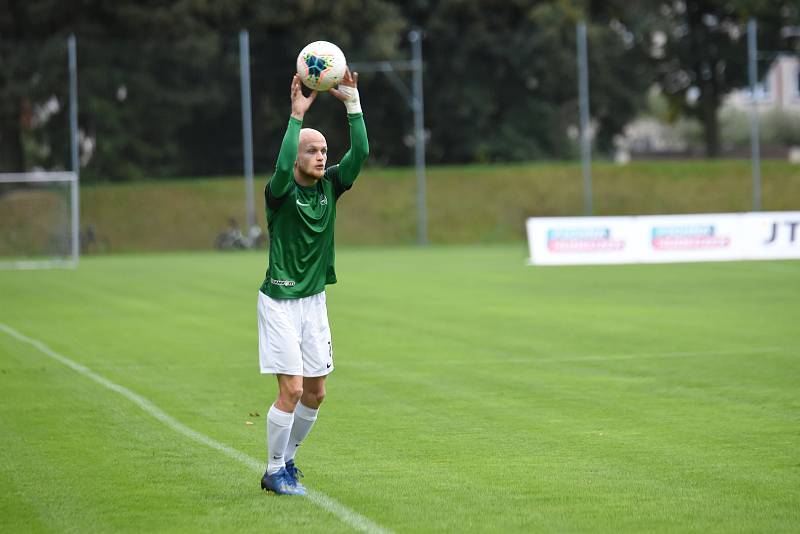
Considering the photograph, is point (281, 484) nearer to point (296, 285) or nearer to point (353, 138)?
point (296, 285)

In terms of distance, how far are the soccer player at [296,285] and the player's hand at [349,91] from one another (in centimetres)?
12

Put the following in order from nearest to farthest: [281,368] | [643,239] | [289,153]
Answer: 1. [289,153]
2. [281,368]
3. [643,239]

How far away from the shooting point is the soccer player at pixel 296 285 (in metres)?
7.95

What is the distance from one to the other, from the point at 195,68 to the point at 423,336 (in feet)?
124

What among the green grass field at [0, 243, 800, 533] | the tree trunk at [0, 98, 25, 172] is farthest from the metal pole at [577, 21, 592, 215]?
the green grass field at [0, 243, 800, 533]

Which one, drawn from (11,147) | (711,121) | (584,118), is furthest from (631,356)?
(711,121)

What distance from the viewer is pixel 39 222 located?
149ft

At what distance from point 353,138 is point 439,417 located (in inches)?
142

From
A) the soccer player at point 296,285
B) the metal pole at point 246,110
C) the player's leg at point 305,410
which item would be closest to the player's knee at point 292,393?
the soccer player at point 296,285

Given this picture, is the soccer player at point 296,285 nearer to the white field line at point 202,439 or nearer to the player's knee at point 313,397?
the player's knee at point 313,397

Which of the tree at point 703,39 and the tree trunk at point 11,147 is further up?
the tree at point 703,39

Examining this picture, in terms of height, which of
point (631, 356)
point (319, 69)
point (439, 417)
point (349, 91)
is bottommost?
point (439, 417)

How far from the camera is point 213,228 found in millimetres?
52531

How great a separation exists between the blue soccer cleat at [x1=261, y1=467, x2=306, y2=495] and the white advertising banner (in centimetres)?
2470
